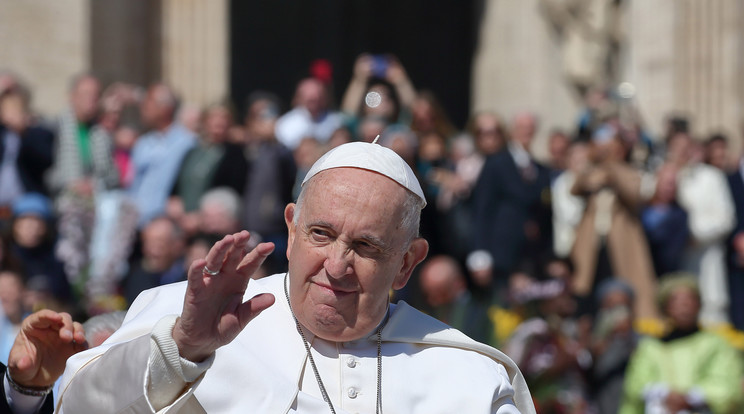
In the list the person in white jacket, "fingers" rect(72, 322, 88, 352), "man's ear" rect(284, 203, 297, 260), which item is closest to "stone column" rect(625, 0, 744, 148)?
the person in white jacket

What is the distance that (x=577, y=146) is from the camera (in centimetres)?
1012

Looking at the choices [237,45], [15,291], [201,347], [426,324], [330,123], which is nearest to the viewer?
[201,347]

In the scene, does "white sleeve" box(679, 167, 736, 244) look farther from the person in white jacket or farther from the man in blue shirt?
the man in blue shirt

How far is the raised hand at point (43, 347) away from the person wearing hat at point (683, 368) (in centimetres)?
478

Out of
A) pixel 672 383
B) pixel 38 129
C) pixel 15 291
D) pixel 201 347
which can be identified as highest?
pixel 201 347

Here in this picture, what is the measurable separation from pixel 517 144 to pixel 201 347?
698 cm

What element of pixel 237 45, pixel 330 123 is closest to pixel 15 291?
pixel 330 123

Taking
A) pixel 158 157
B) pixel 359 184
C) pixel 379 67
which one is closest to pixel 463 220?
pixel 379 67

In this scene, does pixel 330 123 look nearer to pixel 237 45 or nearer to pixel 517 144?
pixel 517 144

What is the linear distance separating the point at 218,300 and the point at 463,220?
6.21 m

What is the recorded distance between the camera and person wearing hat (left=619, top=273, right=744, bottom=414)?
776cm

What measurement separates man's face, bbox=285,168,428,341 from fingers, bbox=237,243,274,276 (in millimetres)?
428

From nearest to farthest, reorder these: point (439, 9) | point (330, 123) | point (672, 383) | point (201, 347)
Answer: point (201, 347) < point (672, 383) < point (330, 123) < point (439, 9)

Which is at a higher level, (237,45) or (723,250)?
(237,45)
